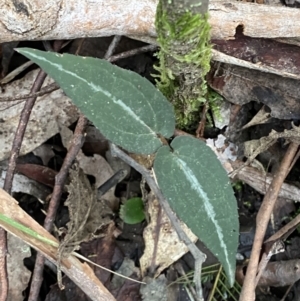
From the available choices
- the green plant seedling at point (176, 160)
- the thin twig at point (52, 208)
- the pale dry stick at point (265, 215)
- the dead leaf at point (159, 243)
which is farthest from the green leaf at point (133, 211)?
the green plant seedling at point (176, 160)

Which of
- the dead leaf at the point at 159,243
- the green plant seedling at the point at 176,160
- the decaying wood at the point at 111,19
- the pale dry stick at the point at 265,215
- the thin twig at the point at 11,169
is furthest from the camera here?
the dead leaf at the point at 159,243

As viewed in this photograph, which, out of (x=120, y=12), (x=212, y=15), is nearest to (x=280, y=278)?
(x=212, y=15)

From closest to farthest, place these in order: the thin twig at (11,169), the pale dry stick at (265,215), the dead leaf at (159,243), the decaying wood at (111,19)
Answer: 1. the decaying wood at (111,19)
2. the thin twig at (11,169)
3. the pale dry stick at (265,215)
4. the dead leaf at (159,243)

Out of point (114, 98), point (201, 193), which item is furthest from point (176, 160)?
point (114, 98)

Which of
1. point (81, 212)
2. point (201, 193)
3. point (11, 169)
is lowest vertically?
point (81, 212)

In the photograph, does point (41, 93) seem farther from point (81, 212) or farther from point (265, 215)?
point (265, 215)

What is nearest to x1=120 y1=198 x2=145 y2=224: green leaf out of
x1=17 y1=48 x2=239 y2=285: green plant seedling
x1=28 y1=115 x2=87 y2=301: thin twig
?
x1=28 y1=115 x2=87 y2=301: thin twig

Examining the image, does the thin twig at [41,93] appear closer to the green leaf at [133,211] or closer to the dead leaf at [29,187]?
the dead leaf at [29,187]
